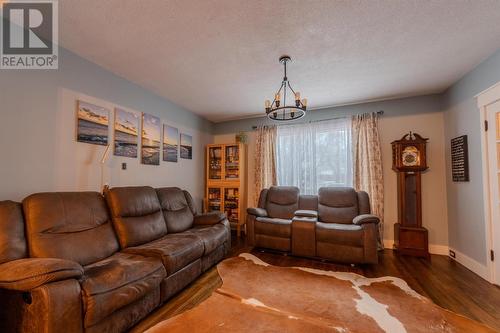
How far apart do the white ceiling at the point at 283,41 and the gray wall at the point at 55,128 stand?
10.0 inches

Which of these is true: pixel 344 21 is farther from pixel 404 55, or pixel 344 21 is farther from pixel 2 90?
pixel 2 90

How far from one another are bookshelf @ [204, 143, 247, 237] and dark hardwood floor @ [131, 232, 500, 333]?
114 cm

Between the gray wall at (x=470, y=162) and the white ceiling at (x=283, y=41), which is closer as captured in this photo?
the white ceiling at (x=283, y=41)

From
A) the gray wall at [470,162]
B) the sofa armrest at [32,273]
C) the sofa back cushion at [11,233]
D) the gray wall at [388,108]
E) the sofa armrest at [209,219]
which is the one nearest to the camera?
the sofa armrest at [32,273]

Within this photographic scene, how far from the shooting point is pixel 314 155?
411 cm

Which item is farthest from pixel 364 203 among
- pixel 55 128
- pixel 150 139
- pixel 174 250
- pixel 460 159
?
pixel 55 128

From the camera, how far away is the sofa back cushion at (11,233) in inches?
60.2

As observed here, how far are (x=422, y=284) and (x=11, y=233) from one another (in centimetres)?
385

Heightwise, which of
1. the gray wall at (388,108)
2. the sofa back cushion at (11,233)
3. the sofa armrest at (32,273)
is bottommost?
the sofa armrest at (32,273)

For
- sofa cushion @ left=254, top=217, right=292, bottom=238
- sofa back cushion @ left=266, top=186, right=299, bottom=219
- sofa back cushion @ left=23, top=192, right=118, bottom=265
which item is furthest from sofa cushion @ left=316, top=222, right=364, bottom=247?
sofa back cushion @ left=23, top=192, right=118, bottom=265

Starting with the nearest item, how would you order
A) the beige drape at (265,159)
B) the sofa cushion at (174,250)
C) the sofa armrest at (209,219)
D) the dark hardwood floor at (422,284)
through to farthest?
the dark hardwood floor at (422,284)
the sofa cushion at (174,250)
the sofa armrest at (209,219)
the beige drape at (265,159)

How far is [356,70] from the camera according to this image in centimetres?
271

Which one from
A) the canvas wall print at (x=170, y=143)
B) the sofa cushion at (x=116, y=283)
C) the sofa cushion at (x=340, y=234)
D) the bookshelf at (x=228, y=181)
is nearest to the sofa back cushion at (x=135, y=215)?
the sofa cushion at (x=116, y=283)

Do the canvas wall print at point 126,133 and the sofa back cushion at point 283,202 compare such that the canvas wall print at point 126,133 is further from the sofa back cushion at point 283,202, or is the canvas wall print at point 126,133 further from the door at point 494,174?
the door at point 494,174
